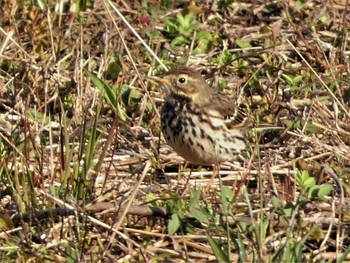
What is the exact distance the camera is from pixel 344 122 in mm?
6379

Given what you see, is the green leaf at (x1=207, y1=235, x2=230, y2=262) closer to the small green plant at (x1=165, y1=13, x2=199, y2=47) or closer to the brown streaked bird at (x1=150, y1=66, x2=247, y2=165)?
the brown streaked bird at (x1=150, y1=66, x2=247, y2=165)

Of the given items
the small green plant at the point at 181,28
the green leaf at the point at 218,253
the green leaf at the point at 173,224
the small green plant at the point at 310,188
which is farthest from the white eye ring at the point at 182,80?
the green leaf at the point at 218,253

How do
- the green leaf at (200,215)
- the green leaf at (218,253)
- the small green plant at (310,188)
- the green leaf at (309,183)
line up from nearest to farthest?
1. the green leaf at (218,253)
2. the green leaf at (200,215)
3. the small green plant at (310,188)
4. the green leaf at (309,183)

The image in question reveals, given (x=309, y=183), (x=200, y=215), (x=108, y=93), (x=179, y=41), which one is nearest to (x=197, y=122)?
(x=108, y=93)

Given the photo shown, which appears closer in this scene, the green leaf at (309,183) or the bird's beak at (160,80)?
the green leaf at (309,183)

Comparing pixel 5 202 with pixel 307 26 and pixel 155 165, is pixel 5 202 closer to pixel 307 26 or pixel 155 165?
pixel 155 165

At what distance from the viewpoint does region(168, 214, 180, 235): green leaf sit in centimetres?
495

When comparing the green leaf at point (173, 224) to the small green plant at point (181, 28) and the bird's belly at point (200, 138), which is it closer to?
the bird's belly at point (200, 138)

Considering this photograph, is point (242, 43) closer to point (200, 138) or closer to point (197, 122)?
point (197, 122)

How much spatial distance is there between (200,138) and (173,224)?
1.12 meters

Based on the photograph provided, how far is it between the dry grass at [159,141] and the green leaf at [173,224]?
0.01m

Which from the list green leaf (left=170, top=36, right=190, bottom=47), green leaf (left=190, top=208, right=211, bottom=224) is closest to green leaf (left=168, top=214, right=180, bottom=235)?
green leaf (left=190, top=208, right=211, bottom=224)

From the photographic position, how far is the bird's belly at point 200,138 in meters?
5.95

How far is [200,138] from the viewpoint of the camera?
6.00 metres
